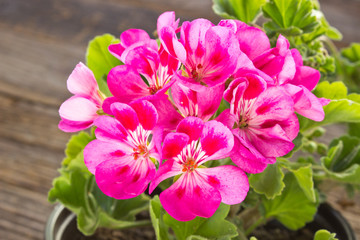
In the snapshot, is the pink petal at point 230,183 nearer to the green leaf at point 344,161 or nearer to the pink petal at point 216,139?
the pink petal at point 216,139

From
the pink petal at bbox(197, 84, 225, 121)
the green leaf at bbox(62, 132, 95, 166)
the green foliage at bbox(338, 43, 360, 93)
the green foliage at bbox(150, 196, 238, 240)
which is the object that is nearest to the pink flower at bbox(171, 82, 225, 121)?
the pink petal at bbox(197, 84, 225, 121)

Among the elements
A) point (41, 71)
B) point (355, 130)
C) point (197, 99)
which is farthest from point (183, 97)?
point (41, 71)

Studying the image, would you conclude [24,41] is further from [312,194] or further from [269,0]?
[312,194]

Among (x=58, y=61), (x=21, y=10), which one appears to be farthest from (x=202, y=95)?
(x=21, y=10)

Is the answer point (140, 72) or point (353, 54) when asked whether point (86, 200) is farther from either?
point (353, 54)

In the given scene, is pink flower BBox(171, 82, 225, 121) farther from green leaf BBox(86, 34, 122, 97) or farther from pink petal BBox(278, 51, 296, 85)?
green leaf BBox(86, 34, 122, 97)

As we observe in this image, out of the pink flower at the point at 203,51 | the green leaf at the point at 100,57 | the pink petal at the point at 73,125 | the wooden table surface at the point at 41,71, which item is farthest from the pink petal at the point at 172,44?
the wooden table surface at the point at 41,71

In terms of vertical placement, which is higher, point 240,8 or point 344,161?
point 240,8
